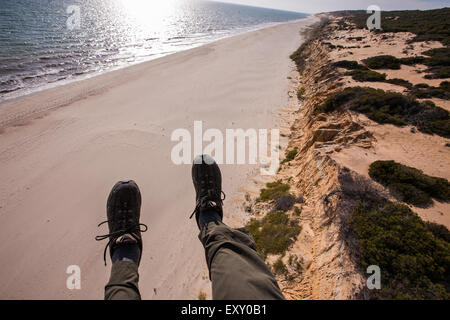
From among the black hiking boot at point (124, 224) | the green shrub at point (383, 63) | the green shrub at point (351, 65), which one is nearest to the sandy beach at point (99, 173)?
the black hiking boot at point (124, 224)

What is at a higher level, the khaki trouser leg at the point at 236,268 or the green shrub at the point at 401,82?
the green shrub at the point at 401,82

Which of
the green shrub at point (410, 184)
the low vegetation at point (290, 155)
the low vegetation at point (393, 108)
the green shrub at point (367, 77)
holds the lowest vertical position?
the low vegetation at point (290, 155)

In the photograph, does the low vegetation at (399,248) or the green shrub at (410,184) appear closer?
the low vegetation at (399,248)

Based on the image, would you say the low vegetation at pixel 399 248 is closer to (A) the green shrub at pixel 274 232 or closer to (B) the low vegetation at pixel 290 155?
(A) the green shrub at pixel 274 232

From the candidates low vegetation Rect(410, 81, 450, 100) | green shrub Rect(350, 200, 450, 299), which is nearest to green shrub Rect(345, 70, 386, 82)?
low vegetation Rect(410, 81, 450, 100)

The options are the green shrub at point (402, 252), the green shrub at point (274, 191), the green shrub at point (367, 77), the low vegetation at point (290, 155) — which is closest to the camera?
the green shrub at point (402, 252)

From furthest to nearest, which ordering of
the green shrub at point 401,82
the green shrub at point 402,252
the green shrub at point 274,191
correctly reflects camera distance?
the green shrub at point 401,82 < the green shrub at point 274,191 < the green shrub at point 402,252
